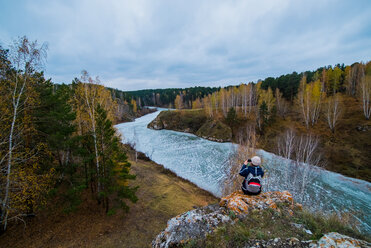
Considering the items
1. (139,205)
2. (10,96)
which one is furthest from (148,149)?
(10,96)

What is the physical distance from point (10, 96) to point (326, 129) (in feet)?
133

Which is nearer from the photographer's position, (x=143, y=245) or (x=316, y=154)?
(x=143, y=245)

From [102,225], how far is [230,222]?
11354mm

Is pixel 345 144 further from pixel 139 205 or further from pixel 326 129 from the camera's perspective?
pixel 139 205

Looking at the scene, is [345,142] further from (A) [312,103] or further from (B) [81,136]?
(B) [81,136]

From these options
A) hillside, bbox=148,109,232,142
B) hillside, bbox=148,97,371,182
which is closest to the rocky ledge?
hillside, bbox=148,97,371,182

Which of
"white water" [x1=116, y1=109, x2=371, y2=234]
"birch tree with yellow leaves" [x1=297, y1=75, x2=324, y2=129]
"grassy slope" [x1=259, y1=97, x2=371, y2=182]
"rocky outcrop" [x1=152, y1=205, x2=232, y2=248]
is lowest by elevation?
"white water" [x1=116, y1=109, x2=371, y2=234]

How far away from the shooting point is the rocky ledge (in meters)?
2.79

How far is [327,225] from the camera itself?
3699 millimetres

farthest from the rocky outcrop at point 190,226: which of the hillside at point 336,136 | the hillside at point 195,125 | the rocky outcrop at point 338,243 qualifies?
the hillside at point 195,125

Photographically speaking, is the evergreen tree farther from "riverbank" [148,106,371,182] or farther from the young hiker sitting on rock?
"riverbank" [148,106,371,182]

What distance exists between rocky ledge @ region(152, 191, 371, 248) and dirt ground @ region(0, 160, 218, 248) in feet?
26.0

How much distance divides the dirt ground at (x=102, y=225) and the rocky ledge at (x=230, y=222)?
26.0ft

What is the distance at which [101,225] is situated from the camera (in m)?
10.8
